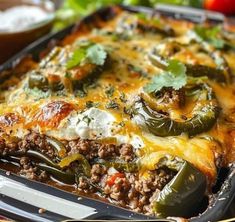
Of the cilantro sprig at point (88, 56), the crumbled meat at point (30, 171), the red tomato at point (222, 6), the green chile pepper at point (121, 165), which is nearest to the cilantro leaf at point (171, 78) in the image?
the cilantro sprig at point (88, 56)

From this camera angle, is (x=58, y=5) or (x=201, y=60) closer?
(x=201, y=60)

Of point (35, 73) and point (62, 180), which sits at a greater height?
point (35, 73)

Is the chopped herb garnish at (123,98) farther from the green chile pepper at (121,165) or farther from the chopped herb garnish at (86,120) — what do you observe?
the green chile pepper at (121,165)

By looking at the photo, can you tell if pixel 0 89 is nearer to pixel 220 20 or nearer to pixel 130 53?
pixel 130 53

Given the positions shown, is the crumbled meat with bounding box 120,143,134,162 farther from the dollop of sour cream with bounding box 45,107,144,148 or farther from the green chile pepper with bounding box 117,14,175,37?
the green chile pepper with bounding box 117,14,175,37

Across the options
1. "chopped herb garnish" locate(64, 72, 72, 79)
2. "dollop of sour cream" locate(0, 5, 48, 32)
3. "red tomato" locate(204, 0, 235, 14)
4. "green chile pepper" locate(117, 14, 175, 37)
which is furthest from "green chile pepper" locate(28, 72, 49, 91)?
"red tomato" locate(204, 0, 235, 14)

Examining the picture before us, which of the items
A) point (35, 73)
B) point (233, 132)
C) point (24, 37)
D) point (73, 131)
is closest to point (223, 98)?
point (233, 132)
